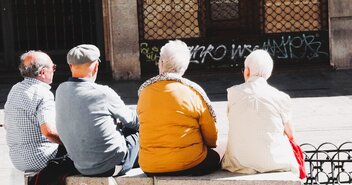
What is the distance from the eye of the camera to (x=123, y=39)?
14.6m

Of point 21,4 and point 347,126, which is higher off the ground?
point 21,4

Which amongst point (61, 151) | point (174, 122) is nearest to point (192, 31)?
point (61, 151)

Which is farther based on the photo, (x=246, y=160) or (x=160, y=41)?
(x=160, y=41)

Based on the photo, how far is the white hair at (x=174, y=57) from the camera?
550 centimetres

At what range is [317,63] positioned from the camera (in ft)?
49.0

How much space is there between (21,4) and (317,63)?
5.92 m

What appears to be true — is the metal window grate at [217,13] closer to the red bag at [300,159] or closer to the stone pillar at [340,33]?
the stone pillar at [340,33]

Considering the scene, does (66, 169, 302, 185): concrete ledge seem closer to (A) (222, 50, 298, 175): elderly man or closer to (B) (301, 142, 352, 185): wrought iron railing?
(A) (222, 50, 298, 175): elderly man

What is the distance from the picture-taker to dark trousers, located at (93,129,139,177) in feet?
18.7

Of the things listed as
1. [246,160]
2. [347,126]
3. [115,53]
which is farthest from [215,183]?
[115,53]

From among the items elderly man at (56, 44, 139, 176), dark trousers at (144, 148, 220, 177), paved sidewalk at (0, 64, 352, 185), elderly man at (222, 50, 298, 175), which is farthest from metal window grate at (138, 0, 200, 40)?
elderly man at (222, 50, 298, 175)

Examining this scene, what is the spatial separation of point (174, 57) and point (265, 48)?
372 inches

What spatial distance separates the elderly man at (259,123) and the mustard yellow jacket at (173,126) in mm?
230

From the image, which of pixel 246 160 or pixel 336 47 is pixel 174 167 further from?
pixel 336 47
